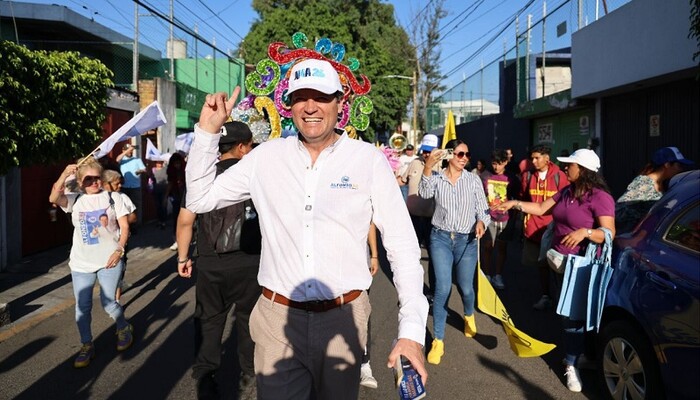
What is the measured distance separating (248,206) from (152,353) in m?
2.04

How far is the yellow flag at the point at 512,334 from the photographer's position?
453cm

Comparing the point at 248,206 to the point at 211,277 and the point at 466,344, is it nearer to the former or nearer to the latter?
the point at 211,277

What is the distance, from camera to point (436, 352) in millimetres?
5070

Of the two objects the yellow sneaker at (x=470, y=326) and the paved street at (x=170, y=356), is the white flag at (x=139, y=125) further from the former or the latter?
the yellow sneaker at (x=470, y=326)

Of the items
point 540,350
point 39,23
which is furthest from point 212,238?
point 39,23

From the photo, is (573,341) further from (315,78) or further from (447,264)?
(315,78)

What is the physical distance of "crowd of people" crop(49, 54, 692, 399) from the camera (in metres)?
2.40

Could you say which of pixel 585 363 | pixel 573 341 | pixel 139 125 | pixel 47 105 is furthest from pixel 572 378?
pixel 47 105

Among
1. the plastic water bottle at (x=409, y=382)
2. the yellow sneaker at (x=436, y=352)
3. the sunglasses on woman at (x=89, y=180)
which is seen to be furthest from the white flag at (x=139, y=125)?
the plastic water bottle at (x=409, y=382)

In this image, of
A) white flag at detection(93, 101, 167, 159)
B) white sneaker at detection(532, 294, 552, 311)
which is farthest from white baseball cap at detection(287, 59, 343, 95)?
white sneaker at detection(532, 294, 552, 311)

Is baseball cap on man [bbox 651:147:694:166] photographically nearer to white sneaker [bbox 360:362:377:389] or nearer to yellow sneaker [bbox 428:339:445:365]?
yellow sneaker [bbox 428:339:445:365]

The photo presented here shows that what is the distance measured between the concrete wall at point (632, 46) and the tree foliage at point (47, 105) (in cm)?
785

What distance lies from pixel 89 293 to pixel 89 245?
0.41 meters

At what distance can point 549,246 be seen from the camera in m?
5.65
